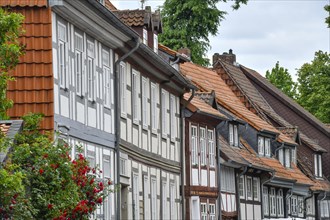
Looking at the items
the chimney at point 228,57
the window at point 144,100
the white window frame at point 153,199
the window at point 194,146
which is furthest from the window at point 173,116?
the chimney at point 228,57

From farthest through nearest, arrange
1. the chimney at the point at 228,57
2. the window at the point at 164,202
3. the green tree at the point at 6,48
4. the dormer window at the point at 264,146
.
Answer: the chimney at the point at 228,57 → the dormer window at the point at 264,146 → the window at the point at 164,202 → the green tree at the point at 6,48

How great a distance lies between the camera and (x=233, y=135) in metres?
56.0

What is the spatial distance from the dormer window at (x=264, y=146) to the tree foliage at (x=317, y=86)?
1385 centimetres

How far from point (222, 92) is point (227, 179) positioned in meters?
9.40

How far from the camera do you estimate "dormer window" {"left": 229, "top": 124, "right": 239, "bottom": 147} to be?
55.5 meters

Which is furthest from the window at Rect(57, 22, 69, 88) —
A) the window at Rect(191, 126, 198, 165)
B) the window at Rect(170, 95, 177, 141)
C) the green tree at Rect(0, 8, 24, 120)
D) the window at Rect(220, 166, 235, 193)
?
the window at Rect(220, 166, 235, 193)

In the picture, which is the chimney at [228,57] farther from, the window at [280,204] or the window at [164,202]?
the window at [164,202]

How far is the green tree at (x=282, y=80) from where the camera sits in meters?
92.7

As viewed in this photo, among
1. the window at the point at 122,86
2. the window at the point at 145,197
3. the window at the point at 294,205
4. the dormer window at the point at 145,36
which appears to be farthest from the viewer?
the window at the point at 294,205

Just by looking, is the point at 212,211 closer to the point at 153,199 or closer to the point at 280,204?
the point at 153,199

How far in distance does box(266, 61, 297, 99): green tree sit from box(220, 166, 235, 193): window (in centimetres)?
3889


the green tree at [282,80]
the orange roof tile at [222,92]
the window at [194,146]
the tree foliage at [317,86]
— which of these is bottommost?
the window at [194,146]

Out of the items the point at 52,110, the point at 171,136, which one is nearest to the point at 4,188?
the point at 52,110

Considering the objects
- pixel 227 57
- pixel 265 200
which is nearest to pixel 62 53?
pixel 265 200
